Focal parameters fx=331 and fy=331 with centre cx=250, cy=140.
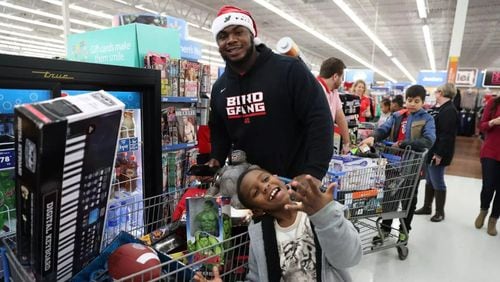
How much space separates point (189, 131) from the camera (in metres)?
3.12

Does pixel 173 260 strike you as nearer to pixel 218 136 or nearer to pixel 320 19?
pixel 218 136

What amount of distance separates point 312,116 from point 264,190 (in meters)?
0.56

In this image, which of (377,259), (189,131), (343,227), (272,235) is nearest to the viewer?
(343,227)

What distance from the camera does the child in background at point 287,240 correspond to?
114 centimetres

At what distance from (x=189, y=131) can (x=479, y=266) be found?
10.2ft

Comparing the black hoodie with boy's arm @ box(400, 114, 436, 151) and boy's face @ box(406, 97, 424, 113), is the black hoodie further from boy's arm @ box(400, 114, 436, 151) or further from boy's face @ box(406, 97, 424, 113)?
boy's face @ box(406, 97, 424, 113)

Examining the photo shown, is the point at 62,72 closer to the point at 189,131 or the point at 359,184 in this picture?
the point at 189,131

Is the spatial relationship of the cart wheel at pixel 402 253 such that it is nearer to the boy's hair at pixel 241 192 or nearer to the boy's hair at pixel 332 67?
the boy's hair at pixel 332 67

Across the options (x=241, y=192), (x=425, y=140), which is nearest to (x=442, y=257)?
(x=425, y=140)

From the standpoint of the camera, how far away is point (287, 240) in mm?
1311

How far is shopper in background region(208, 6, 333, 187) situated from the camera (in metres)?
1.59

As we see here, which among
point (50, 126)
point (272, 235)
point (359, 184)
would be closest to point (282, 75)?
point (272, 235)

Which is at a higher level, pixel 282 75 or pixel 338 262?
pixel 282 75

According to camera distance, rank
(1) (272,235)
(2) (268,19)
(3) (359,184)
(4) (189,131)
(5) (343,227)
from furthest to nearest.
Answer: (2) (268,19) → (4) (189,131) → (3) (359,184) → (1) (272,235) → (5) (343,227)
